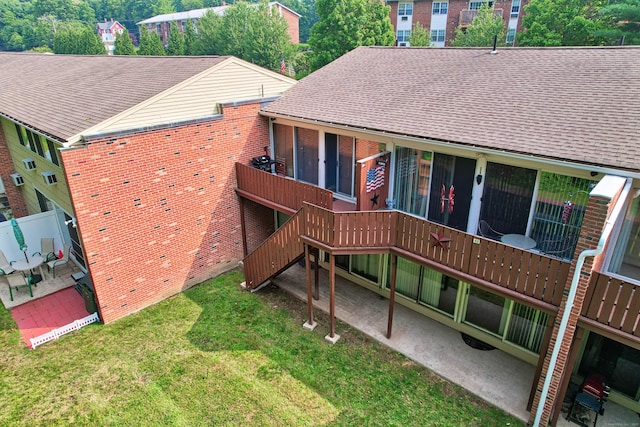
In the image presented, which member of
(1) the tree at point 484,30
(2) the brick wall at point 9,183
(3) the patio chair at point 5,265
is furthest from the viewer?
(1) the tree at point 484,30

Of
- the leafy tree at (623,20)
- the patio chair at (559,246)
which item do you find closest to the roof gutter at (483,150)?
the patio chair at (559,246)

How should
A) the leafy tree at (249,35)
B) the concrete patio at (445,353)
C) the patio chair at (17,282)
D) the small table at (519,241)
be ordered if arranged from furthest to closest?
the leafy tree at (249,35) → the patio chair at (17,282) → the small table at (519,241) → the concrete patio at (445,353)

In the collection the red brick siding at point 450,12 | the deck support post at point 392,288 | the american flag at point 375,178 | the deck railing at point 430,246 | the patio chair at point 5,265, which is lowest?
the patio chair at point 5,265

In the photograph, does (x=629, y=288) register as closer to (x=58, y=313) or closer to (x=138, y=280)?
(x=138, y=280)

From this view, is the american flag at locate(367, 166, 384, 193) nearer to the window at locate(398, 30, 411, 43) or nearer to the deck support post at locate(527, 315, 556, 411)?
the deck support post at locate(527, 315, 556, 411)

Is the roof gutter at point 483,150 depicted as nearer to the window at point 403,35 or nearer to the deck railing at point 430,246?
the deck railing at point 430,246

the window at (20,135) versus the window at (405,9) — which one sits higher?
the window at (405,9)

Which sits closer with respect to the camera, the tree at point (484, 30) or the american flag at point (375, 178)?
the american flag at point (375, 178)
